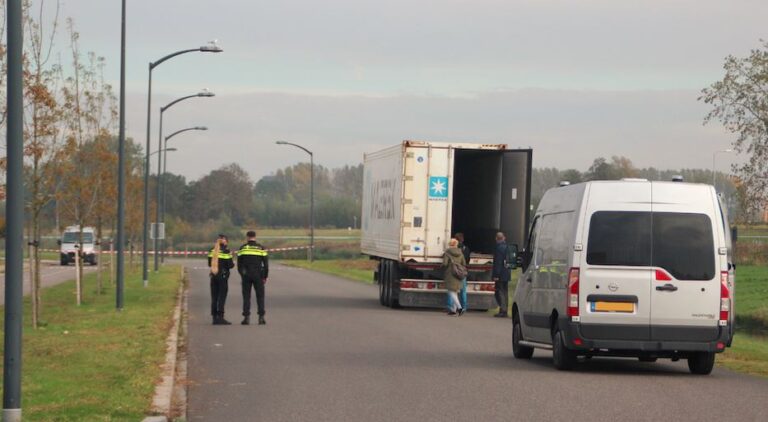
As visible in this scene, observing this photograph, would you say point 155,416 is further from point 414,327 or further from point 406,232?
point 406,232

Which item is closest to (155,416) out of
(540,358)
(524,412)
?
(524,412)

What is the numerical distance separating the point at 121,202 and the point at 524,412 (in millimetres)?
18395

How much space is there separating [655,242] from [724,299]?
1050mm

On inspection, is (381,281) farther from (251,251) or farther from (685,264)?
(685,264)

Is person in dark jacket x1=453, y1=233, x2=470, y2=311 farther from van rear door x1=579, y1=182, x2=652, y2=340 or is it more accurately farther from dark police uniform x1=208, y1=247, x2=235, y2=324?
van rear door x1=579, y1=182, x2=652, y2=340

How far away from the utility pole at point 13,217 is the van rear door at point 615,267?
7.46 m

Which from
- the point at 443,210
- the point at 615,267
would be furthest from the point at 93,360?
the point at 443,210

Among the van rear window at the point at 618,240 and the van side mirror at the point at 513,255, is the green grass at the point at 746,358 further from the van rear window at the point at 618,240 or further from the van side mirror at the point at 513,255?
the van side mirror at the point at 513,255

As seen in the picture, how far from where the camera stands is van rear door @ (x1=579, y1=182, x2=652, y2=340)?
16.2 meters

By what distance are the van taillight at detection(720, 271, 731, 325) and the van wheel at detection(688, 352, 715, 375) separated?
540 mm

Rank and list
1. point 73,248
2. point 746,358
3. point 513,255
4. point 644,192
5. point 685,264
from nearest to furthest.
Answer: point 685,264
point 644,192
point 513,255
point 746,358
point 73,248

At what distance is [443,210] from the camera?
97.7 feet

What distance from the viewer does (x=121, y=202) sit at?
2942 centimetres

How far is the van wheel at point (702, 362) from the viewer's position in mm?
16672
